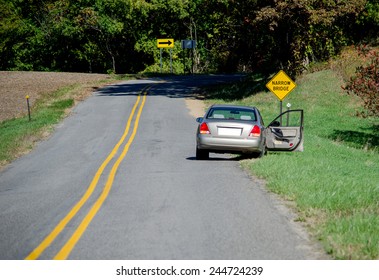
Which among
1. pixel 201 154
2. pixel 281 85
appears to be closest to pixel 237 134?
pixel 201 154

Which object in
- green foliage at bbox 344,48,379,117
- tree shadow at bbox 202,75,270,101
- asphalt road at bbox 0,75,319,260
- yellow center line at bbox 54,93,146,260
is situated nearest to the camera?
yellow center line at bbox 54,93,146,260

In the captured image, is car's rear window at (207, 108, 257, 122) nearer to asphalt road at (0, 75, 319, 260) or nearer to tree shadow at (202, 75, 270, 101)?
asphalt road at (0, 75, 319, 260)

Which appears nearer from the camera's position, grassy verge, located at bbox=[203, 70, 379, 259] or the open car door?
grassy verge, located at bbox=[203, 70, 379, 259]

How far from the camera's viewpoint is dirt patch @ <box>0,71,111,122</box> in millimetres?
34594

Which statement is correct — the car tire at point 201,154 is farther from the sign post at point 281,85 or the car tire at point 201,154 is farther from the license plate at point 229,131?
the sign post at point 281,85

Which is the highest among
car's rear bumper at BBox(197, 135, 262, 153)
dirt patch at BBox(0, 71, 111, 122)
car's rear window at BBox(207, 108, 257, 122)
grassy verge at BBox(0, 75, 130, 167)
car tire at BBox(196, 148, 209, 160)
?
car's rear window at BBox(207, 108, 257, 122)

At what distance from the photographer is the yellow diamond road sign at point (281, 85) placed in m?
20.4

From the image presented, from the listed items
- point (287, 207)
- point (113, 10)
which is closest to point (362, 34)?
point (113, 10)

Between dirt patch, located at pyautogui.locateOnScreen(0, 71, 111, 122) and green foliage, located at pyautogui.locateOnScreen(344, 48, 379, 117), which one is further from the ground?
green foliage, located at pyautogui.locateOnScreen(344, 48, 379, 117)

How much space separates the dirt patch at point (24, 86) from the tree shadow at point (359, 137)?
57.4 feet

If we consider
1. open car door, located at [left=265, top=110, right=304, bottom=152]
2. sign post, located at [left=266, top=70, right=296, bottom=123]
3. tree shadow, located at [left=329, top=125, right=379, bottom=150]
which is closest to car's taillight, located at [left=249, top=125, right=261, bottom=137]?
open car door, located at [left=265, top=110, right=304, bottom=152]

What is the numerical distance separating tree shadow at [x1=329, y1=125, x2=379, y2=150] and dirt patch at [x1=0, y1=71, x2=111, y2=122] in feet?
57.4

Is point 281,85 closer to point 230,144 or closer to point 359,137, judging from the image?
point 359,137

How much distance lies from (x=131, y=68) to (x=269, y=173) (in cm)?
5695
